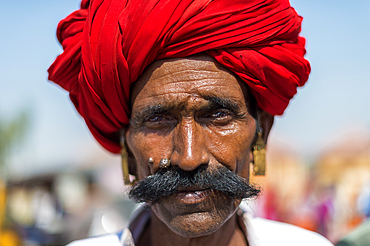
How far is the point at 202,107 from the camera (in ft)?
6.40

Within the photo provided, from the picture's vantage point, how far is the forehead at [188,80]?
195cm

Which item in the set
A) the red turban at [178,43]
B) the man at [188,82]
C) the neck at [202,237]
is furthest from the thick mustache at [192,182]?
the red turban at [178,43]

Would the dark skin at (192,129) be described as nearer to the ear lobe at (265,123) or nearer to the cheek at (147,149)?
the cheek at (147,149)

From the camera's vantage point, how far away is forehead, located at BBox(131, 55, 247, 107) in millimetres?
1954

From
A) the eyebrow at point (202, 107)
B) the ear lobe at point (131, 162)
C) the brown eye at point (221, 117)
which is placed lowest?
the ear lobe at point (131, 162)

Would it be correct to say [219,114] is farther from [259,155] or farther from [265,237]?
[265,237]

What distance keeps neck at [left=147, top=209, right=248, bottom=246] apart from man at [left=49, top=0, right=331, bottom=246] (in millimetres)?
15

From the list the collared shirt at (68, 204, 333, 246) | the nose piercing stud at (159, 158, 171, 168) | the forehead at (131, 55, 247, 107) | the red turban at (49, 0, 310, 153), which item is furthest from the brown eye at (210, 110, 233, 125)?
the collared shirt at (68, 204, 333, 246)

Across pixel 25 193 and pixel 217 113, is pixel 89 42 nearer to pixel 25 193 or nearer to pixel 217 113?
pixel 217 113

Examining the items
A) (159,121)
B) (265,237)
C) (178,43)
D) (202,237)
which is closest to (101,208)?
(265,237)

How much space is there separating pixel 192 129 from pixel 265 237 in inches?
43.8

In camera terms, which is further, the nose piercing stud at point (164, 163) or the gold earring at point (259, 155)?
the gold earring at point (259, 155)

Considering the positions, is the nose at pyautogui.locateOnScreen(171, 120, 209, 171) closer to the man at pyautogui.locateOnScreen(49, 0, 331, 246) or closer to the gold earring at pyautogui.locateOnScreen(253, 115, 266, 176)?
the man at pyautogui.locateOnScreen(49, 0, 331, 246)

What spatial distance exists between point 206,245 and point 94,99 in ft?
3.90
